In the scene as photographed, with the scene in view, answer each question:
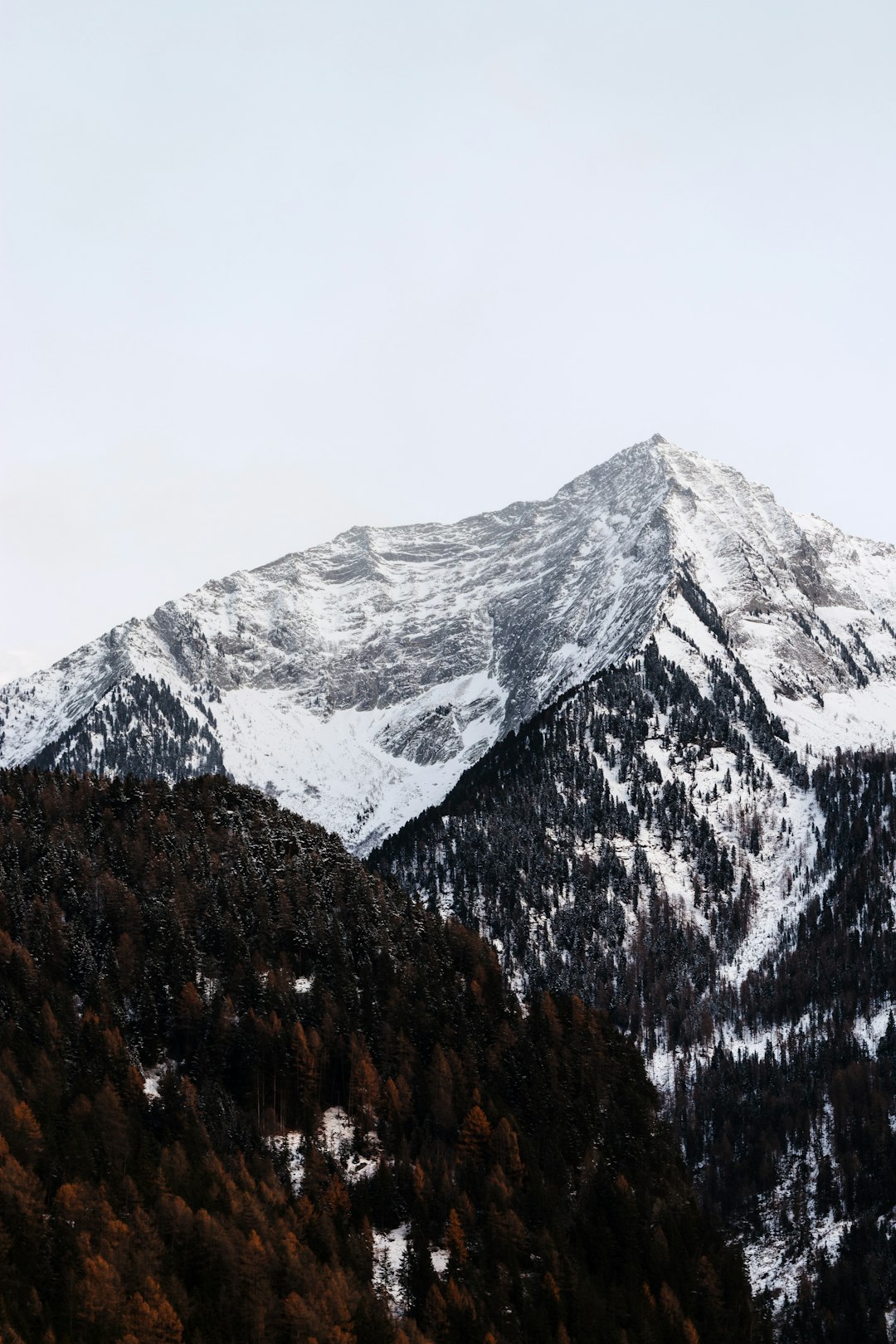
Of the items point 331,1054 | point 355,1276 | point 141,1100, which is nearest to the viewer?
point 355,1276

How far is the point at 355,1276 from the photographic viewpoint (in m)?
87.0

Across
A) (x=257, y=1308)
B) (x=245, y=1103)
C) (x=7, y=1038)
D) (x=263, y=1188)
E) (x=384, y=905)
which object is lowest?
(x=257, y=1308)

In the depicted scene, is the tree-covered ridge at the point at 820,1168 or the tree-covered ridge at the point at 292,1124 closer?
the tree-covered ridge at the point at 292,1124

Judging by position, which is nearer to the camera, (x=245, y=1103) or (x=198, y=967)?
(x=245, y=1103)

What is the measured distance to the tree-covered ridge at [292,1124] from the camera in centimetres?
8225

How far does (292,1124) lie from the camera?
110 metres

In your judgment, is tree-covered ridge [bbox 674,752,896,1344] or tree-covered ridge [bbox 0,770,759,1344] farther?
tree-covered ridge [bbox 674,752,896,1344]

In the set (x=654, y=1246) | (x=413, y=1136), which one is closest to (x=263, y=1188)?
(x=413, y=1136)

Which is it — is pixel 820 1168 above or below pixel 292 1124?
below

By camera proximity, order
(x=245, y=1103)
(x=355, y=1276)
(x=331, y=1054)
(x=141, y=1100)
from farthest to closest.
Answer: (x=331, y=1054) < (x=245, y=1103) < (x=141, y=1100) < (x=355, y=1276)

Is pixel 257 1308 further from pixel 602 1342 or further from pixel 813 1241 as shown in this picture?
pixel 813 1241

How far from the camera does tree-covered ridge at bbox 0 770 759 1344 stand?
8225 centimetres

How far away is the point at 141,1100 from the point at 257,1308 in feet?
88.5

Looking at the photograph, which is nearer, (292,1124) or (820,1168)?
(292,1124)
